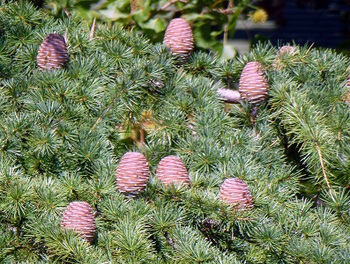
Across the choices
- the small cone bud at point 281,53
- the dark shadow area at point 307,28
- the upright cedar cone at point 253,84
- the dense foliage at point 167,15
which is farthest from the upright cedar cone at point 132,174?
the dark shadow area at point 307,28

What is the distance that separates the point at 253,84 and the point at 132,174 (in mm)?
396

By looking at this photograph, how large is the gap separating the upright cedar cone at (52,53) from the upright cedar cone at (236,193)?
0.57 metres

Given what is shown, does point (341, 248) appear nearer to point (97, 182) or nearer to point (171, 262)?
point (171, 262)

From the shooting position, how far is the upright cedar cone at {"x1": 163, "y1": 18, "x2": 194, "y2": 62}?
64.5 inches

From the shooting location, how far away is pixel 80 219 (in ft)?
4.00

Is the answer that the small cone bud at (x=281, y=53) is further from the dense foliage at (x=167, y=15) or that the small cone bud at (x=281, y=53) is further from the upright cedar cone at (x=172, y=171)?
the dense foliage at (x=167, y=15)

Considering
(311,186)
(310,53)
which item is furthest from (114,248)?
(310,53)

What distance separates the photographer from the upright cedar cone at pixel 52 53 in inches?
61.7

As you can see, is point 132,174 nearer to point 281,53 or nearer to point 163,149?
point 163,149

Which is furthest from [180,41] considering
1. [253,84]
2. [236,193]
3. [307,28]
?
[307,28]

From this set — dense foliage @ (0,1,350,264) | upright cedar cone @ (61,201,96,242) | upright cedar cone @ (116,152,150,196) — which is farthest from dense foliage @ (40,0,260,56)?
upright cedar cone @ (61,201,96,242)

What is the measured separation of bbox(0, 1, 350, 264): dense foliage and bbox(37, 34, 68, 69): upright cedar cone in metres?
0.05

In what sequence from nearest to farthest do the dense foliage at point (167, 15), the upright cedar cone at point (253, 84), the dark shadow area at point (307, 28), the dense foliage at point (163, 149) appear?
the dense foliage at point (163, 149) < the upright cedar cone at point (253, 84) < the dense foliage at point (167, 15) < the dark shadow area at point (307, 28)

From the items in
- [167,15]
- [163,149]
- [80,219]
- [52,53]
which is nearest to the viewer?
[80,219]
